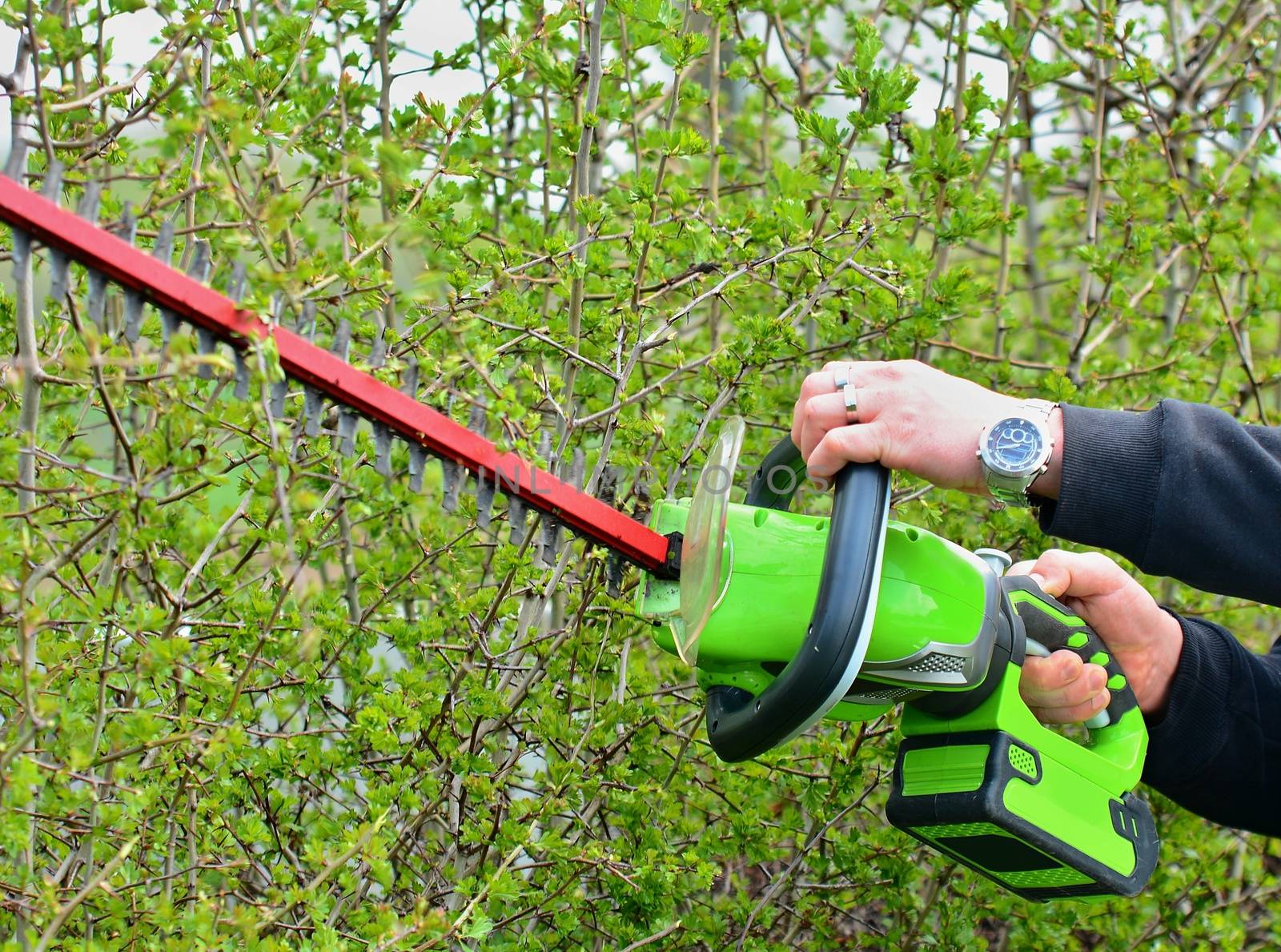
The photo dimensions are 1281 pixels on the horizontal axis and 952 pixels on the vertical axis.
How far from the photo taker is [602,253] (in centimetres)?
249

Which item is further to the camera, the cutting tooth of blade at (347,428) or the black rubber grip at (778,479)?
the black rubber grip at (778,479)

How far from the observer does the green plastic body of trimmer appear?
1911mm

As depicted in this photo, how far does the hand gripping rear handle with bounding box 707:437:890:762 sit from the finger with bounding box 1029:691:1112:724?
0.72 m

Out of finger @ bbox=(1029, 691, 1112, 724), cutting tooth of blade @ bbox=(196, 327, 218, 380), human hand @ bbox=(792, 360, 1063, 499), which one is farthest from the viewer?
finger @ bbox=(1029, 691, 1112, 724)

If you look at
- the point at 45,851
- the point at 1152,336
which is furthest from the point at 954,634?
the point at 1152,336

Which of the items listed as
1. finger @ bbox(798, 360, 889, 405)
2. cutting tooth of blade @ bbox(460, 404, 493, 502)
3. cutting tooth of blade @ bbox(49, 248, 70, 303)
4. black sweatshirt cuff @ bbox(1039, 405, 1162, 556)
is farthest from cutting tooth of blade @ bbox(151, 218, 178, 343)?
black sweatshirt cuff @ bbox(1039, 405, 1162, 556)

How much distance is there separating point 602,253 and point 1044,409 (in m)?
0.91

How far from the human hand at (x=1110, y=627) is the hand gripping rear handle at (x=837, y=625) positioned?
0.69 meters

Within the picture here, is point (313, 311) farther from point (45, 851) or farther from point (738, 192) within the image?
point (738, 192)

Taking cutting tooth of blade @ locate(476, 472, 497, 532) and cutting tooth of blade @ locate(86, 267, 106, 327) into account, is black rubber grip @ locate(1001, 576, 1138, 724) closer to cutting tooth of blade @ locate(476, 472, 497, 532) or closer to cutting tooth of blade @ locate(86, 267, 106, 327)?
cutting tooth of blade @ locate(476, 472, 497, 532)

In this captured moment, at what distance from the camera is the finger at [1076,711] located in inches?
91.6

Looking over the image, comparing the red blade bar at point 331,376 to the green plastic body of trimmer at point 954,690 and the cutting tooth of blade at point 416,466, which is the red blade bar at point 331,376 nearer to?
the cutting tooth of blade at point 416,466

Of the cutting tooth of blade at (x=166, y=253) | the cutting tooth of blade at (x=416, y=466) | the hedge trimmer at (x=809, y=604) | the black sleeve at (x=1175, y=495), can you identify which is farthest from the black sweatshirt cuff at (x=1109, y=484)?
the cutting tooth of blade at (x=166, y=253)

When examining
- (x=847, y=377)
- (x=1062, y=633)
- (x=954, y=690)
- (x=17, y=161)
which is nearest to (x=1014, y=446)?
(x=847, y=377)
